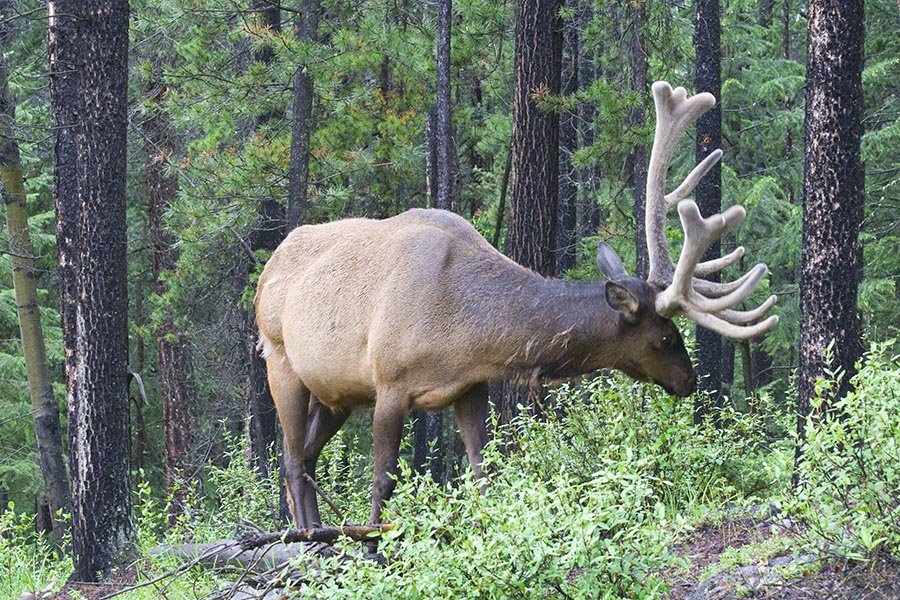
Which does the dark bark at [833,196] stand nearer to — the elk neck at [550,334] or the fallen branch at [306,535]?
the elk neck at [550,334]

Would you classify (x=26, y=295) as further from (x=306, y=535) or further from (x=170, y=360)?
(x=306, y=535)

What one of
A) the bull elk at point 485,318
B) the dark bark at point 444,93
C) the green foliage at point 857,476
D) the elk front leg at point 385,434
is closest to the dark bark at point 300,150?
the dark bark at point 444,93

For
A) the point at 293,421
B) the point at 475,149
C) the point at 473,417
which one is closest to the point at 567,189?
the point at 475,149

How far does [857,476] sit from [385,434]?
315cm

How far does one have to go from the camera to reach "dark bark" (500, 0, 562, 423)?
1088 centimetres

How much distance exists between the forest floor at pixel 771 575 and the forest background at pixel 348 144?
10.3 feet

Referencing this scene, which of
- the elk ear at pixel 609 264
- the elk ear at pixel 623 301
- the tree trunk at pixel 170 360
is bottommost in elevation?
the tree trunk at pixel 170 360

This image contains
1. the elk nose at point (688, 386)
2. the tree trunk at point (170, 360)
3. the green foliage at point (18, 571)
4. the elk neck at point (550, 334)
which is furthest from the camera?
the tree trunk at point (170, 360)

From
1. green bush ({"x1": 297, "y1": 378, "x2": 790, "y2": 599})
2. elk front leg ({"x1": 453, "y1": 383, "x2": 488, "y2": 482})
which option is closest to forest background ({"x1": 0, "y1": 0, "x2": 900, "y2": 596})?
elk front leg ({"x1": 453, "y1": 383, "x2": 488, "y2": 482})

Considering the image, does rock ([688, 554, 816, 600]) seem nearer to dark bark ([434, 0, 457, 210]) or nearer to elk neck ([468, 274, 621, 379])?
elk neck ([468, 274, 621, 379])

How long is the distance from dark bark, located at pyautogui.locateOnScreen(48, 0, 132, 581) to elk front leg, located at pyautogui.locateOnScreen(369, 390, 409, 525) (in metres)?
3.70

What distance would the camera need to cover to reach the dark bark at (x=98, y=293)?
384 inches

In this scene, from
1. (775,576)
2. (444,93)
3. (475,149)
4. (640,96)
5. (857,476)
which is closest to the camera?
(857,476)

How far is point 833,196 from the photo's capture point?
273 inches
